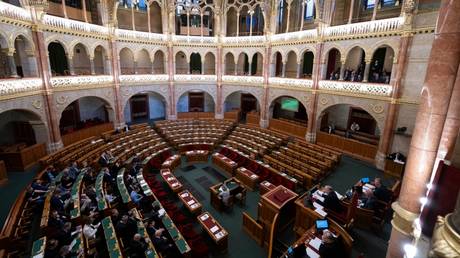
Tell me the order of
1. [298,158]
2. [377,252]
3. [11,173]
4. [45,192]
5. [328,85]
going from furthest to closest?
[328,85]
[298,158]
[11,173]
[45,192]
[377,252]

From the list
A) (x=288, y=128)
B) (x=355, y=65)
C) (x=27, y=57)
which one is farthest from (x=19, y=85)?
(x=355, y=65)

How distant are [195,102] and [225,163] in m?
14.4

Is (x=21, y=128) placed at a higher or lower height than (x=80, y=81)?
lower

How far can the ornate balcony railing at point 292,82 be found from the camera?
61.0 feet

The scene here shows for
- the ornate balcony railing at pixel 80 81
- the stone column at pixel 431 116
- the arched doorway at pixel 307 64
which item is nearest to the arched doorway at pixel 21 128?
the ornate balcony railing at pixel 80 81

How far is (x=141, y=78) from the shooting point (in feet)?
70.5

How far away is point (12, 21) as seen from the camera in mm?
12242

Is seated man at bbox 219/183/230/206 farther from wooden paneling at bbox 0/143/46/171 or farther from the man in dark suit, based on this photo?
wooden paneling at bbox 0/143/46/171

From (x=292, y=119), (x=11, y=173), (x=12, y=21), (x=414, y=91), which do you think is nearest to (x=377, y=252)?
(x=414, y=91)

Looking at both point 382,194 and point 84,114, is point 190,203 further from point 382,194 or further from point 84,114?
point 84,114

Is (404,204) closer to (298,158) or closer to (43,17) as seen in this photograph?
(298,158)

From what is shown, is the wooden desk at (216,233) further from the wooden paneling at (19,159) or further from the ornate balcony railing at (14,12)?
the ornate balcony railing at (14,12)

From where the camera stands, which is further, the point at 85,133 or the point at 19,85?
the point at 85,133

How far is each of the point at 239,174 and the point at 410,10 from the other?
13.4m
